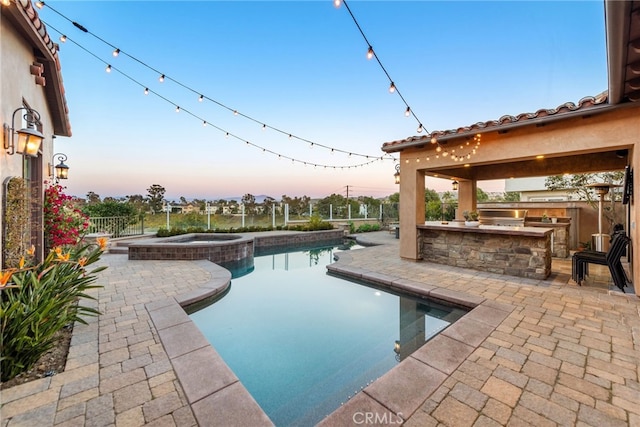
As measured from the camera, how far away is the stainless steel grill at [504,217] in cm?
777

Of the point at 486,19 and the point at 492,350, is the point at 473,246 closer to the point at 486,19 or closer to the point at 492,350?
the point at 492,350

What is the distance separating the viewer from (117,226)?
31.7 ft

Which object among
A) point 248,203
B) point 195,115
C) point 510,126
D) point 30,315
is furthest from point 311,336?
point 248,203

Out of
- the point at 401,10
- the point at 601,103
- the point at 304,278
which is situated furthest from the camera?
the point at 304,278

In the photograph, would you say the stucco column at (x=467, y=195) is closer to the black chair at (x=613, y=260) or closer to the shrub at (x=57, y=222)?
the black chair at (x=613, y=260)

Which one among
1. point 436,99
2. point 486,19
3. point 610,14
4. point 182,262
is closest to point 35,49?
point 182,262

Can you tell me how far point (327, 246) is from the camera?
416 inches

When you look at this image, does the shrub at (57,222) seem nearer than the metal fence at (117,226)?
Yes

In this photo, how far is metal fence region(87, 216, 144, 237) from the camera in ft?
30.3

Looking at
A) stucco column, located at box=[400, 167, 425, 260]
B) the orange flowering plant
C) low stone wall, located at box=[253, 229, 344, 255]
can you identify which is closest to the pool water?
the orange flowering plant

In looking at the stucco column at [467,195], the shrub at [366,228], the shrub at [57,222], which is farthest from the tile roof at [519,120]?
the shrub at [366,228]

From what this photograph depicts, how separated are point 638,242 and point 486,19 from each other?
17.0 feet

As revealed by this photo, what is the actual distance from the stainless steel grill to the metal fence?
41.7ft

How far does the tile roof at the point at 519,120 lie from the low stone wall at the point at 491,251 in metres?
2.08
